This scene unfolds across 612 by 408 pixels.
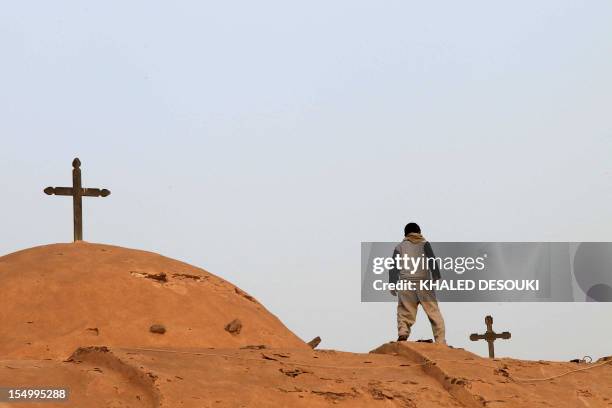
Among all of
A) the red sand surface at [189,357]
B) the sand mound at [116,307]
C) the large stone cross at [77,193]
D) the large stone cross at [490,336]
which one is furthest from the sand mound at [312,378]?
the large stone cross at [490,336]

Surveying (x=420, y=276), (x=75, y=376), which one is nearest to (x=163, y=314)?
(x=420, y=276)

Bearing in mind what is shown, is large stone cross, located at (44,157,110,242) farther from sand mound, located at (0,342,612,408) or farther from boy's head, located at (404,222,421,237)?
sand mound, located at (0,342,612,408)

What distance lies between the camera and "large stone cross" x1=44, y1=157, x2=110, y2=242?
15.5m

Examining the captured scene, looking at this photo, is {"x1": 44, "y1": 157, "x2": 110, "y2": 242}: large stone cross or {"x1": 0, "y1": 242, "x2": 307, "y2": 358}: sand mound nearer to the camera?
{"x1": 0, "y1": 242, "x2": 307, "y2": 358}: sand mound

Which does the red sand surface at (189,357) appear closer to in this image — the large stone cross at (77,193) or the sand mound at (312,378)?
the sand mound at (312,378)

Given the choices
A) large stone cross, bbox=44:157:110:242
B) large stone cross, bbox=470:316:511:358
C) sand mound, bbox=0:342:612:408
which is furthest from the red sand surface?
large stone cross, bbox=470:316:511:358

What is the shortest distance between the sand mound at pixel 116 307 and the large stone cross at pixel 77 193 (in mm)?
831

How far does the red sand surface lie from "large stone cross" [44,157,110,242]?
1.89 ft

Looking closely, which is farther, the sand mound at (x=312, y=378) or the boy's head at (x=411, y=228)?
the boy's head at (x=411, y=228)

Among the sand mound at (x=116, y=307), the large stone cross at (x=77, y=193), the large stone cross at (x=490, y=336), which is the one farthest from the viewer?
the large stone cross at (x=490, y=336)

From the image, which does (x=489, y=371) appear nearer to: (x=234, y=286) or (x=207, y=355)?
(x=207, y=355)

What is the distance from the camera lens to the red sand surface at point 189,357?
807 cm

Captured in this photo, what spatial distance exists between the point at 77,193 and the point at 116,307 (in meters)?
3.49

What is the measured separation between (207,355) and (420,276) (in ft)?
13.5
